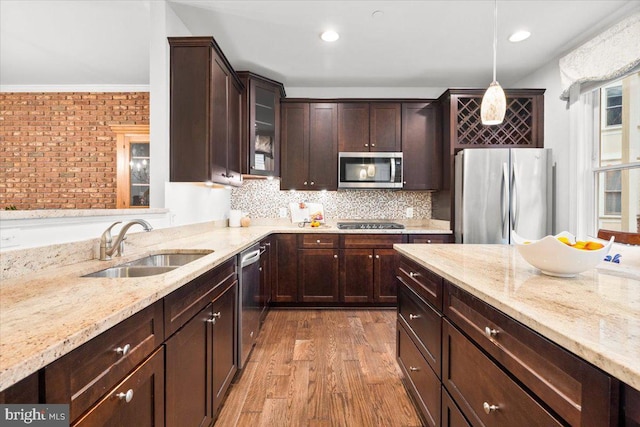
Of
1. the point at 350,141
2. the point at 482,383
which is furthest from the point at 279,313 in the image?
the point at 482,383

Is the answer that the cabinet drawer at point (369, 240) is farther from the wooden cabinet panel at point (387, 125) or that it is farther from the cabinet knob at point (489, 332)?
the cabinet knob at point (489, 332)

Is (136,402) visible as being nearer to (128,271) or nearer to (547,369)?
(128,271)

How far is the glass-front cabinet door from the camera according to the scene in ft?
14.0

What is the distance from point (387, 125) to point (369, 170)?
0.61 meters

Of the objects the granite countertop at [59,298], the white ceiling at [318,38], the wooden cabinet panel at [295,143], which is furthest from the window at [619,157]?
the granite countertop at [59,298]

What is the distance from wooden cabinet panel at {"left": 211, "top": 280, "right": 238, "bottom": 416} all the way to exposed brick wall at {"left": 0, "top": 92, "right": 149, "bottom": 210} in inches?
Answer: 137

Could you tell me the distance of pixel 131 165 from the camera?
14.1 ft

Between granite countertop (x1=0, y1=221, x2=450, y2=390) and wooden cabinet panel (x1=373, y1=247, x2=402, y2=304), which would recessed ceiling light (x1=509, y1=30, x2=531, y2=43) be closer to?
wooden cabinet panel (x1=373, y1=247, x2=402, y2=304)

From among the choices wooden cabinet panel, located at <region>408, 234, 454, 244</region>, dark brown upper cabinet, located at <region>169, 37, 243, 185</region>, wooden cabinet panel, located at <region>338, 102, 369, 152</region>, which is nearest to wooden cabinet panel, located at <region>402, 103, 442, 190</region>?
wooden cabinet panel, located at <region>338, 102, 369, 152</region>

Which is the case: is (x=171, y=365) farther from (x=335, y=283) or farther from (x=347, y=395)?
(x=335, y=283)

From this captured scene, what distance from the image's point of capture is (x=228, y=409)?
5.80 ft

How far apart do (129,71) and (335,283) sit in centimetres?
372

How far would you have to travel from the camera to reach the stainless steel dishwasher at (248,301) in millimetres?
2086

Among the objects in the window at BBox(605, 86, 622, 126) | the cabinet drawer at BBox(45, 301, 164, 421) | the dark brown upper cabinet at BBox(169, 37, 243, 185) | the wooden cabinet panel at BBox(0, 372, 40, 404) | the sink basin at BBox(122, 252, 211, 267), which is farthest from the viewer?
the window at BBox(605, 86, 622, 126)
